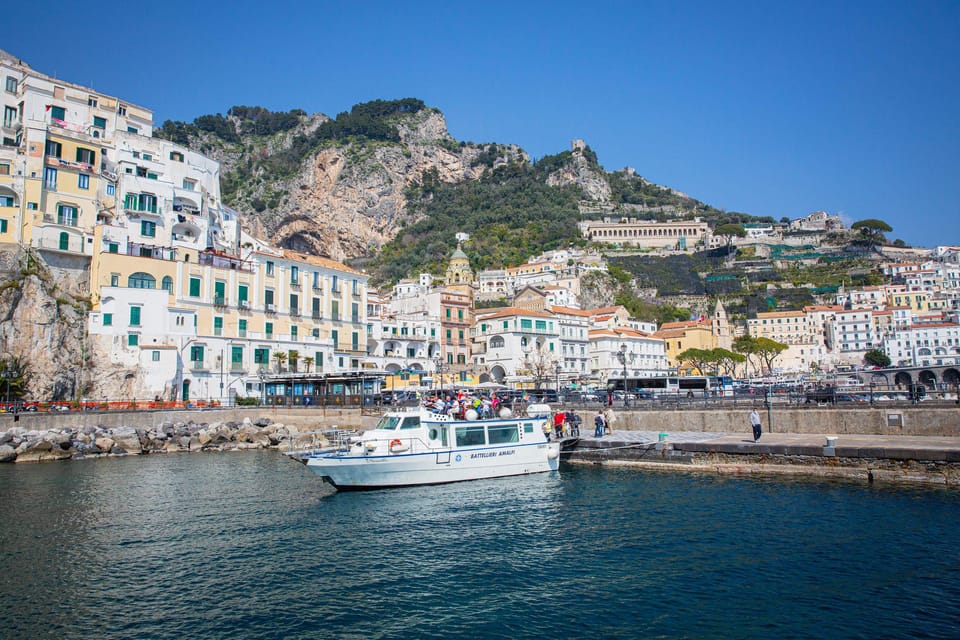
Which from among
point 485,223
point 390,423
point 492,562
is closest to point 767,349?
point 485,223

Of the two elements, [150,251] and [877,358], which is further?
[877,358]

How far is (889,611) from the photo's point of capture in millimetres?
10484

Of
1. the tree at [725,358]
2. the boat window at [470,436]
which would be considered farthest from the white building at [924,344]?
the boat window at [470,436]

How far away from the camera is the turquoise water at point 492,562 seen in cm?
1055

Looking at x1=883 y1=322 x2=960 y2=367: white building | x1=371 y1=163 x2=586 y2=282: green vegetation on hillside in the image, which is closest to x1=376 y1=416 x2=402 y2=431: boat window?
x1=883 y1=322 x2=960 y2=367: white building

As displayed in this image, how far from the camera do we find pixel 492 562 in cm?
1410

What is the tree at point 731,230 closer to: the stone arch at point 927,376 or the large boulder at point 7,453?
the stone arch at point 927,376

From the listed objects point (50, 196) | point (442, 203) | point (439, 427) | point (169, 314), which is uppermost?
point (442, 203)

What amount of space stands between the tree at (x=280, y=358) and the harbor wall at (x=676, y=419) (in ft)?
22.9

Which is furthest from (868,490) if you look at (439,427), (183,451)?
(183,451)

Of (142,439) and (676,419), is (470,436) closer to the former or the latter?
(676,419)

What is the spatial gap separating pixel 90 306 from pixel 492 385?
28.6 m

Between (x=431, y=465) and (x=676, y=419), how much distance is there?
14039mm

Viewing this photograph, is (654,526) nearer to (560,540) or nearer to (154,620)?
(560,540)
